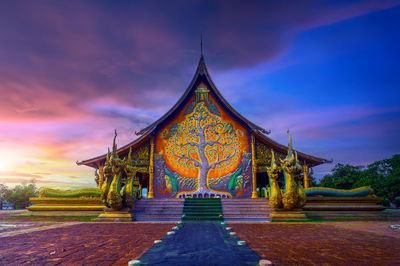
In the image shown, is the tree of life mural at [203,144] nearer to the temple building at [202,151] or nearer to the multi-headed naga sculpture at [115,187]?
the temple building at [202,151]

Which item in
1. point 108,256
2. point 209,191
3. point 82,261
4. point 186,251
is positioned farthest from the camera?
point 209,191

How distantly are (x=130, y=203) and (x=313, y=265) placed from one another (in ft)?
27.8

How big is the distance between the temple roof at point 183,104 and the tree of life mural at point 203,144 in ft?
2.66

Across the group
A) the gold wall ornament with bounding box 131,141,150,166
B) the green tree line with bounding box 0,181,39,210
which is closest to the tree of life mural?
the gold wall ornament with bounding box 131,141,150,166

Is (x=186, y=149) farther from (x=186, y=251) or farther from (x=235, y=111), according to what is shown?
(x=186, y=251)

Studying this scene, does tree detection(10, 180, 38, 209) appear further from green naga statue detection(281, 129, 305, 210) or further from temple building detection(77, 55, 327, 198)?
green naga statue detection(281, 129, 305, 210)

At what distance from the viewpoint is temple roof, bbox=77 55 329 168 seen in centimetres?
1520

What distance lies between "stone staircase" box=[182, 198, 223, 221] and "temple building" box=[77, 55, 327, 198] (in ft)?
9.23

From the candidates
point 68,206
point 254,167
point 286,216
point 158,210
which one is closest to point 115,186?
point 158,210

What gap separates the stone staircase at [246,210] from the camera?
33.0ft

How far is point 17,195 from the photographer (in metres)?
32.1

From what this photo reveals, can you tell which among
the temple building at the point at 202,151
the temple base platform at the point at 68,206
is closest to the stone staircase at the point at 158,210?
the temple base platform at the point at 68,206

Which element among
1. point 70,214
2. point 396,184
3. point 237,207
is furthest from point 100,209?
point 396,184

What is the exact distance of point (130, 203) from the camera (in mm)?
10336
